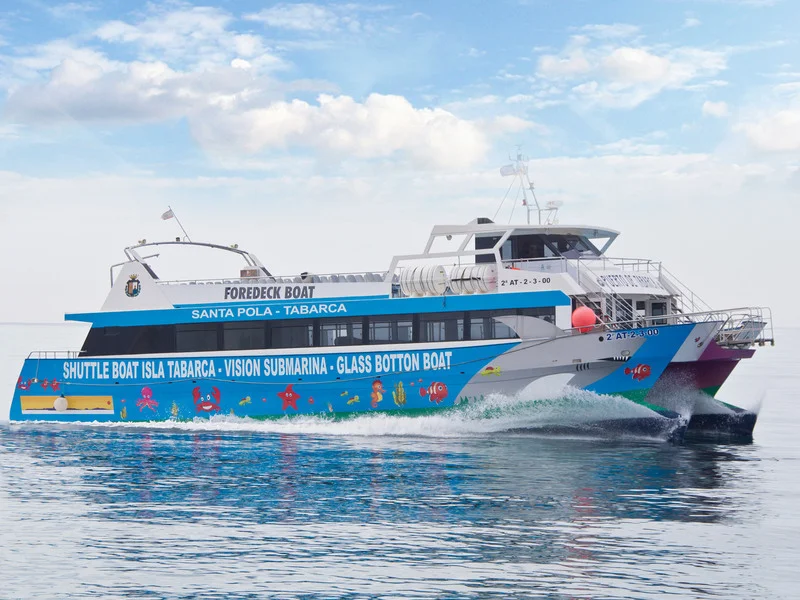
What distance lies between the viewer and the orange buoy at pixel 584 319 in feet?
79.0

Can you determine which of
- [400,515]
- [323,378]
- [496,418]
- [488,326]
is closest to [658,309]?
[488,326]

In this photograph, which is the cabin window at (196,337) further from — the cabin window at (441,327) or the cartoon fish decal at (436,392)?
the cartoon fish decal at (436,392)

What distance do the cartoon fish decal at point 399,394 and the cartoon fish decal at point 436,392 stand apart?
545 millimetres

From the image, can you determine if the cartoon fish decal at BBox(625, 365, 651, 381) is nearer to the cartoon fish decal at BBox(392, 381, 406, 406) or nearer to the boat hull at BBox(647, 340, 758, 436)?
the boat hull at BBox(647, 340, 758, 436)

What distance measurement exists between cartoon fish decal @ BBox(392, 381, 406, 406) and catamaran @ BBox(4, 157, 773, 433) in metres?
0.06

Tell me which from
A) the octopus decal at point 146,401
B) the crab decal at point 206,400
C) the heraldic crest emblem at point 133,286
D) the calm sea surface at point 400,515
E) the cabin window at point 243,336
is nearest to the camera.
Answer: the calm sea surface at point 400,515

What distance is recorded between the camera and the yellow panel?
97.0 feet

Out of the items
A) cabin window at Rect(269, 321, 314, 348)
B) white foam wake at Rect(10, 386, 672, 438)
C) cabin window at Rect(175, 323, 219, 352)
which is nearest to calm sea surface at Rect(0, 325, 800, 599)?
white foam wake at Rect(10, 386, 672, 438)

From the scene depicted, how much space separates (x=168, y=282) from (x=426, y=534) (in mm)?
16271

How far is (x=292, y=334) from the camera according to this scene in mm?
27156

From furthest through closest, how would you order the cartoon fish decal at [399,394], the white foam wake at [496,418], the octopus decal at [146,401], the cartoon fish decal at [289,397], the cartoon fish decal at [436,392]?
the octopus decal at [146,401]
the cartoon fish decal at [289,397]
the cartoon fish decal at [399,394]
the cartoon fish decal at [436,392]
the white foam wake at [496,418]

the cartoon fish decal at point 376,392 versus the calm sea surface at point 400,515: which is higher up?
the cartoon fish decal at point 376,392

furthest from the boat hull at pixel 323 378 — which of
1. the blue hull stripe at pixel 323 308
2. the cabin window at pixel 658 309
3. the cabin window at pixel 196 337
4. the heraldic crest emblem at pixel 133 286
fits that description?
the cabin window at pixel 658 309

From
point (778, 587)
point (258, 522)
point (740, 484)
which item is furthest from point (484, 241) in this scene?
point (778, 587)
